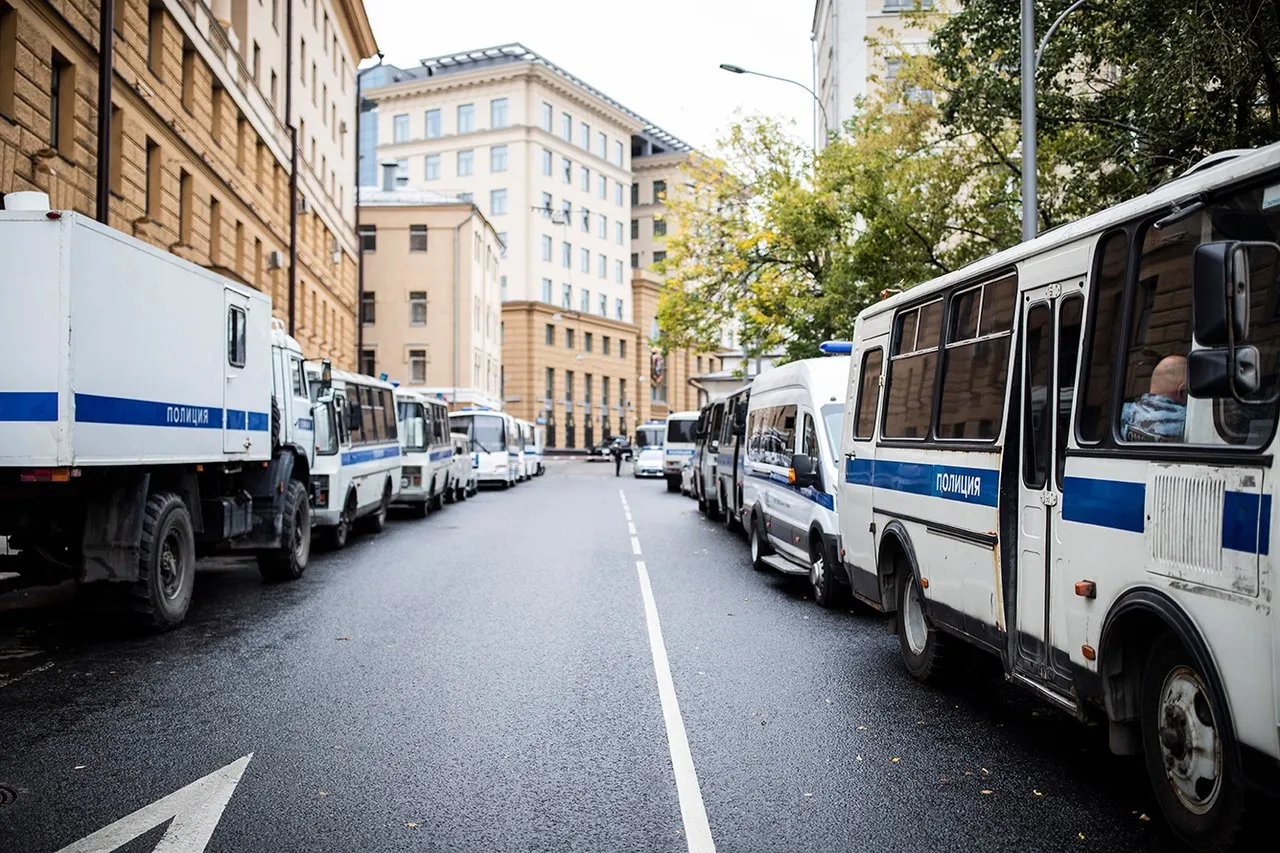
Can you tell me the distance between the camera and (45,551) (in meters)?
8.86

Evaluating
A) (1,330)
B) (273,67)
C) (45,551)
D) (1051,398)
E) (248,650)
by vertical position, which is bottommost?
(248,650)

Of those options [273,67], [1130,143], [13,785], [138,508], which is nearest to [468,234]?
[273,67]

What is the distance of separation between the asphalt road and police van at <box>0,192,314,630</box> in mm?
752

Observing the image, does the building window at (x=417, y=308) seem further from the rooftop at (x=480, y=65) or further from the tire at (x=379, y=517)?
the tire at (x=379, y=517)

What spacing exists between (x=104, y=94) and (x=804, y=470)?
1544cm

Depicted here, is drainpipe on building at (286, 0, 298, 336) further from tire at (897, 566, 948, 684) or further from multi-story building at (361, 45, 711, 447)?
multi-story building at (361, 45, 711, 447)

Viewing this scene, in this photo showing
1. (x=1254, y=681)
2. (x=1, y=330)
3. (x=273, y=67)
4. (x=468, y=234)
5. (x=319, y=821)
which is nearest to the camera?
(x=1254, y=681)

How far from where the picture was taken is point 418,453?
24422 millimetres

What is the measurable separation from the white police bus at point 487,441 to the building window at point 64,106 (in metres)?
19.2

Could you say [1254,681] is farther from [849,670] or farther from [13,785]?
[13,785]

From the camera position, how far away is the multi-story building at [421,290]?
63281 millimetres

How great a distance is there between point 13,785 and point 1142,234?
557 cm

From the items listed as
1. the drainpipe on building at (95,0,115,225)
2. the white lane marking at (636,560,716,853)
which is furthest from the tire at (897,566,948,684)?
the drainpipe on building at (95,0,115,225)

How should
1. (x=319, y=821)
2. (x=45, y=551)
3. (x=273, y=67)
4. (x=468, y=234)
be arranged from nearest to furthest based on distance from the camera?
(x=319, y=821)
(x=45, y=551)
(x=273, y=67)
(x=468, y=234)
